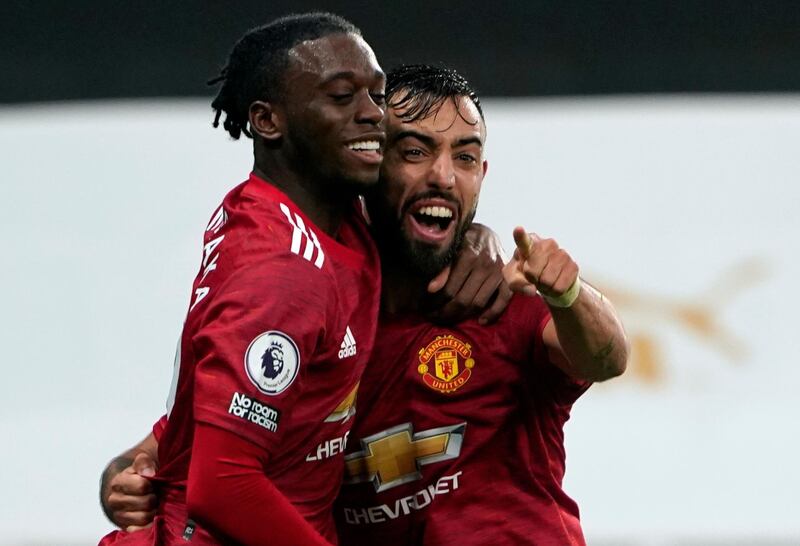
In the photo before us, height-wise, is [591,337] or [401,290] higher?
[401,290]

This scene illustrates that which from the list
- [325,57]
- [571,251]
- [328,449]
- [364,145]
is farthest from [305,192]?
[571,251]

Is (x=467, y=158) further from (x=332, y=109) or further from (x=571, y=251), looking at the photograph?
(x=571, y=251)

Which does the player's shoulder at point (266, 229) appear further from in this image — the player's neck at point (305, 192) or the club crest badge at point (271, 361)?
the club crest badge at point (271, 361)

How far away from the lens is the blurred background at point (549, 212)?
191 inches

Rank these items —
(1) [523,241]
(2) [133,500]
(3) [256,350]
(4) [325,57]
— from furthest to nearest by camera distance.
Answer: (2) [133,500], (4) [325,57], (1) [523,241], (3) [256,350]

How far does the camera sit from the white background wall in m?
4.92

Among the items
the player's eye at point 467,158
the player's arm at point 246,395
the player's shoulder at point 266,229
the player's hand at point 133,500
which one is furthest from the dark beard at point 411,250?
the player's hand at point 133,500

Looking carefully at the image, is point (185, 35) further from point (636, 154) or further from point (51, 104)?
point (636, 154)

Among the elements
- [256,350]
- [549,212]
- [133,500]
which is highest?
[549,212]

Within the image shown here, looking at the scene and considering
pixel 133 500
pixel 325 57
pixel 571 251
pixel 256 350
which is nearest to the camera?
pixel 256 350

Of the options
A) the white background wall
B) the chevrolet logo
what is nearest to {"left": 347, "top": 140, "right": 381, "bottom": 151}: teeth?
the chevrolet logo

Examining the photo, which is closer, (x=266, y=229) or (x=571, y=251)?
(x=266, y=229)

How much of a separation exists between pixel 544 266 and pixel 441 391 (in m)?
0.50

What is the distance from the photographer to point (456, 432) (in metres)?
2.68
